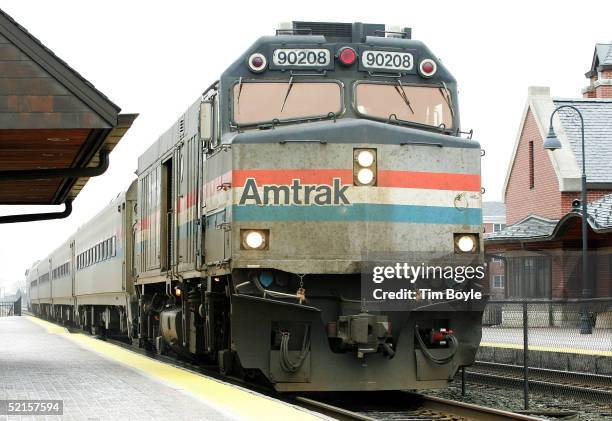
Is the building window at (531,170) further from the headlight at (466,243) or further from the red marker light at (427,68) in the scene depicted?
the headlight at (466,243)

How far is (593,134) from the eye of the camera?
128ft

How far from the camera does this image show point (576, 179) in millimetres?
37844

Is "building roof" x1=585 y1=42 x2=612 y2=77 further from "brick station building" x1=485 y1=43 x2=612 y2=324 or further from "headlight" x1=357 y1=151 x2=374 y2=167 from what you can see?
"headlight" x1=357 y1=151 x2=374 y2=167

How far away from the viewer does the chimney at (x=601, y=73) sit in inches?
1930

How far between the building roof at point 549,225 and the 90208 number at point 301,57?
18333 mm

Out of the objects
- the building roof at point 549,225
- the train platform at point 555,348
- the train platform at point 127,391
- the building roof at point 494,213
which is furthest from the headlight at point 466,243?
the building roof at point 494,213

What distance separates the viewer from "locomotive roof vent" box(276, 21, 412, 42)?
13025mm

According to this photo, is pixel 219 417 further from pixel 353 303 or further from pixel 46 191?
pixel 46 191

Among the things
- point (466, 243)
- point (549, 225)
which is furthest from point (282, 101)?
point (549, 225)

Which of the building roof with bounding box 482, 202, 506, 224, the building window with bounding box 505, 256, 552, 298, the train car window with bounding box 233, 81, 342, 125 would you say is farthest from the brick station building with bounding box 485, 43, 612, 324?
the building roof with bounding box 482, 202, 506, 224

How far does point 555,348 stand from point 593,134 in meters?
22.6

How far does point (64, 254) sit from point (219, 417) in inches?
1426

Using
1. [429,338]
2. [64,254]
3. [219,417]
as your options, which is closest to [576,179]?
[64,254]

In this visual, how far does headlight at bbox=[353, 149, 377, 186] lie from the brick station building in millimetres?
16462
